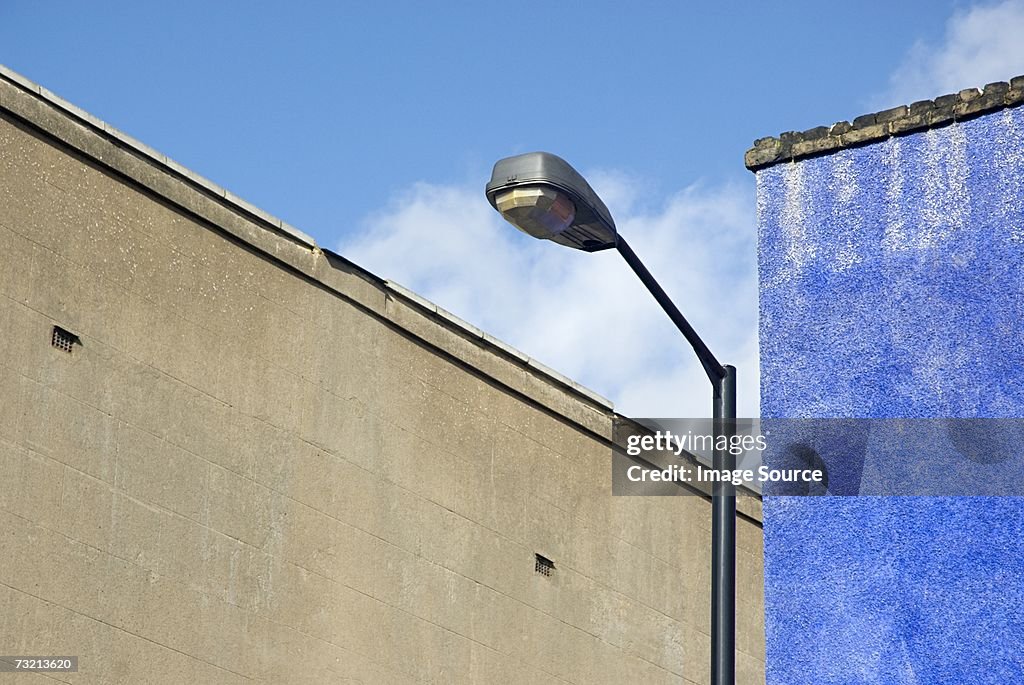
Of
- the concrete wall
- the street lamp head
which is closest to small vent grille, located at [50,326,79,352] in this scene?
A: the concrete wall

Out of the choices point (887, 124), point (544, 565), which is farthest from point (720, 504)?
point (887, 124)

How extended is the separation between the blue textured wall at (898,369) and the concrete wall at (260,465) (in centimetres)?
158

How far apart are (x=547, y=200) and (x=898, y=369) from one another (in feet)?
15.2

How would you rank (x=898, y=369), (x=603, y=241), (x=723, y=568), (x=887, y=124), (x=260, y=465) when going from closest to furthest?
(x=723, y=568) < (x=603, y=241) < (x=260, y=465) < (x=898, y=369) < (x=887, y=124)

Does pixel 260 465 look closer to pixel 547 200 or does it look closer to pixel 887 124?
pixel 547 200

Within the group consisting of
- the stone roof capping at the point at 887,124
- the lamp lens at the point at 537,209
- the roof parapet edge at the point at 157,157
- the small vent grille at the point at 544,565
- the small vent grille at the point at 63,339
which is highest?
the stone roof capping at the point at 887,124

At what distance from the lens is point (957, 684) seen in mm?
10234

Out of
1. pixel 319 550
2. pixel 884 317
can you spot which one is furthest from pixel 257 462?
pixel 884 317

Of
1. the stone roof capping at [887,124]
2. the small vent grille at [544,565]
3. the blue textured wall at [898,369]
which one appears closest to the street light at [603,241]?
the blue textured wall at [898,369]

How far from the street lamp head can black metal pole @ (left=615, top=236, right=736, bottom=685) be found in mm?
182

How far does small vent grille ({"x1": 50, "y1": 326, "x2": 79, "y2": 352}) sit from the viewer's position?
8836 millimetres

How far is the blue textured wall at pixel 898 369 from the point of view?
1038 cm

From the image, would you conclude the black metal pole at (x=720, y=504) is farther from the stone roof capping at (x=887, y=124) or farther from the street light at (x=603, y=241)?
the stone roof capping at (x=887, y=124)

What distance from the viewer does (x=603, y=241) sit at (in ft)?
24.1
